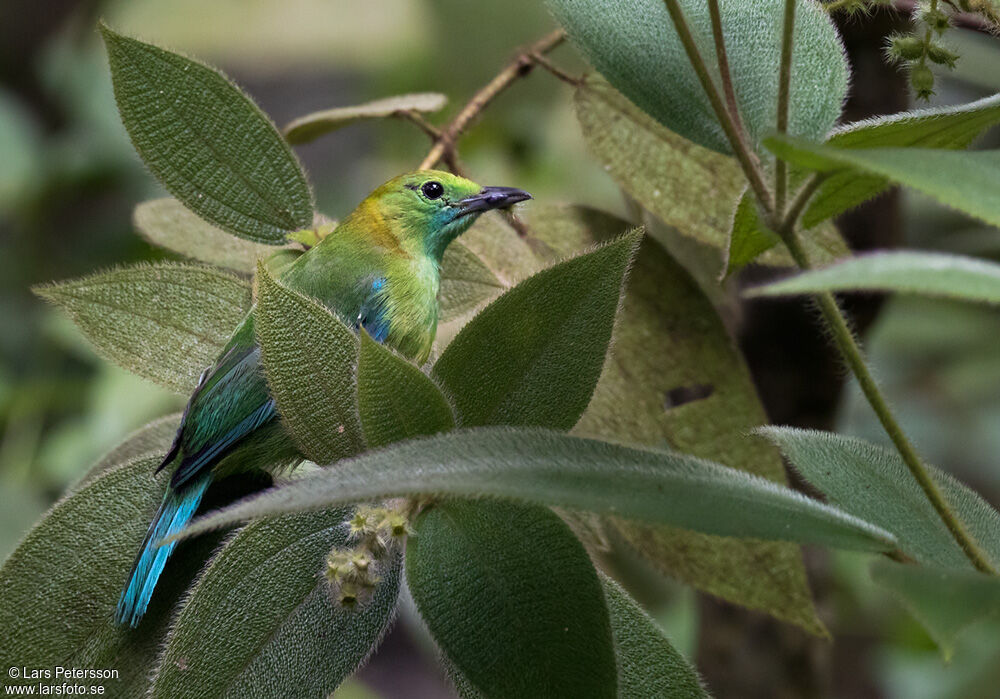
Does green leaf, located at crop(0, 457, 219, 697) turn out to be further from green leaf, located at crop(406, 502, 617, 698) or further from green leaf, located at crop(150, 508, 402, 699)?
green leaf, located at crop(406, 502, 617, 698)

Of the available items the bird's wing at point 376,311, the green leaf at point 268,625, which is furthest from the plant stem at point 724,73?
the bird's wing at point 376,311

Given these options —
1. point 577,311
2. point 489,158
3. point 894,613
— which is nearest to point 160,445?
point 577,311

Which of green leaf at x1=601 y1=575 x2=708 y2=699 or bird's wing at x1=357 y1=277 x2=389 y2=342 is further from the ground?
bird's wing at x1=357 y1=277 x2=389 y2=342

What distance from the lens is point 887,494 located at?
2.01 ft

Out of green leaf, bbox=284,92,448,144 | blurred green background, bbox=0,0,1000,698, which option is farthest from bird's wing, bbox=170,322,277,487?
blurred green background, bbox=0,0,1000,698

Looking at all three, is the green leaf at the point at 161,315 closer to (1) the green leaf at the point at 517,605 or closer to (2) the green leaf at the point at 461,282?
(2) the green leaf at the point at 461,282

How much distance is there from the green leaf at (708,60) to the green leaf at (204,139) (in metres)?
0.28

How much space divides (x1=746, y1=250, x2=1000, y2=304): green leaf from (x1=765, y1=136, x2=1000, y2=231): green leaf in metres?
0.05

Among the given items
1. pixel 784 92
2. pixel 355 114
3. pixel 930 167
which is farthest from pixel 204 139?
pixel 930 167

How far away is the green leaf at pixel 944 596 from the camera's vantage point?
0.42m

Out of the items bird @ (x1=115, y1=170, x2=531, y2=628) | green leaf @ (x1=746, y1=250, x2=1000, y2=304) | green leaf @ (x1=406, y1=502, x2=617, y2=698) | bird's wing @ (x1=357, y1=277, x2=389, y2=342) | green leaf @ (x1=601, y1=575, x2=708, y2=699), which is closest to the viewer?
green leaf @ (x1=746, y1=250, x2=1000, y2=304)

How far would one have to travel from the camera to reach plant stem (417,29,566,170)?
1.07m

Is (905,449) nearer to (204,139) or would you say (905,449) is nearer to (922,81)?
(922,81)

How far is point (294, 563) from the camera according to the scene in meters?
0.66
